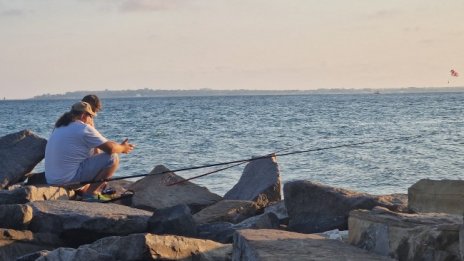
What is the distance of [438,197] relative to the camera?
712cm

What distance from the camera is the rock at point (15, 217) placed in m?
6.89

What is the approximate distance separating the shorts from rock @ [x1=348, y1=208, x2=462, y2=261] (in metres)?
4.06

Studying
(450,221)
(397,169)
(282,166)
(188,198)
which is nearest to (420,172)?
(397,169)

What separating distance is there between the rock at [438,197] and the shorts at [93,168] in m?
3.39

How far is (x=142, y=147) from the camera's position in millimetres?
26094

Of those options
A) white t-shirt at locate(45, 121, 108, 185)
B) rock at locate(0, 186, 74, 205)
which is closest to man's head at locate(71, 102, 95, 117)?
white t-shirt at locate(45, 121, 108, 185)

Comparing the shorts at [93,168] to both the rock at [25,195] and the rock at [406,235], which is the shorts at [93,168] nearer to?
the rock at [25,195]

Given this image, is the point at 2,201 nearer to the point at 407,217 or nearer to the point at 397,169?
the point at 407,217

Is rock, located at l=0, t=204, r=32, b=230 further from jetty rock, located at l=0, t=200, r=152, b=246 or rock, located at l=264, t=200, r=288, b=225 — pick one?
rock, located at l=264, t=200, r=288, b=225

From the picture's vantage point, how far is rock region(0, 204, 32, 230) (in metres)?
6.89

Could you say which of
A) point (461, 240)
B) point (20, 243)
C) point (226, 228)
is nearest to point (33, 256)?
point (20, 243)

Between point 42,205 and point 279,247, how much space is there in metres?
2.88

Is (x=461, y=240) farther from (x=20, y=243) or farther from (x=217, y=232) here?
(x=20, y=243)

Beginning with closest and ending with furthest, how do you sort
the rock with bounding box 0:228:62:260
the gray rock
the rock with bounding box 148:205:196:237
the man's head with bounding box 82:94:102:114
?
the gray rock < the rock with bounding box 0:228:62:260 < the rock with bounding box 148:205:196:237 < the man's head with bounding box 82:94:102:114
